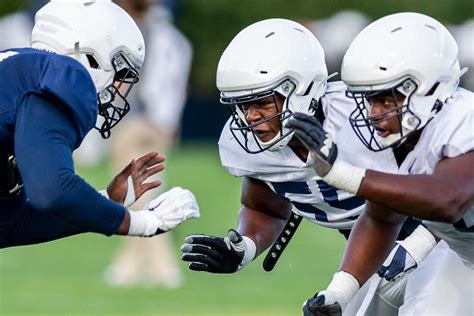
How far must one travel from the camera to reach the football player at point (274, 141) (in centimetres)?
566

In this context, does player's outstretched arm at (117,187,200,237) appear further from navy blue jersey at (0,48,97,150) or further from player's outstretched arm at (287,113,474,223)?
player's outstretched arm at (287,113,474,223)

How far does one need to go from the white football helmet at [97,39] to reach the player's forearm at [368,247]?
108cm

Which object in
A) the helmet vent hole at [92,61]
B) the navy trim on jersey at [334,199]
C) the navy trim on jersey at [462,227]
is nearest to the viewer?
the navy trim on jersey at [462,227]

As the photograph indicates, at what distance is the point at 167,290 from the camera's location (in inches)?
413

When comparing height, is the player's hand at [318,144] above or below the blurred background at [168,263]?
above

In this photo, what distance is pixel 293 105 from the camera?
5.73 m

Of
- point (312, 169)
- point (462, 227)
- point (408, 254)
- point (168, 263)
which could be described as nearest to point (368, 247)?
point (408, 254)

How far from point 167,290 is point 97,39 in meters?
5.16

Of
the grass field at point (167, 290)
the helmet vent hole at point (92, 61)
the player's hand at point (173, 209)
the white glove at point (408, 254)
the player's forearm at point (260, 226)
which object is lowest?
the grass field at point (167, 290)

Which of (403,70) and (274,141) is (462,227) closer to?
(403,70)

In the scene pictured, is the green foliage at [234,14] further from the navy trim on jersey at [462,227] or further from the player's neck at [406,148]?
the navy trim on jersey at [462,227]

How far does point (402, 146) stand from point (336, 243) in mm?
7699

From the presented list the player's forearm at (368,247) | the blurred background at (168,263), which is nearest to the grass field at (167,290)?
the blurred background at (168,263)

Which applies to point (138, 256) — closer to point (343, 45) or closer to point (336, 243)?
point (336, 243)
